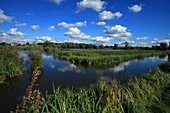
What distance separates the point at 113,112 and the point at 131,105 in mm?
613

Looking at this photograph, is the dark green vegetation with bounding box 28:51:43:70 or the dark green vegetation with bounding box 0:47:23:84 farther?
the dark green vegetation with bounding box 28:51:43:70

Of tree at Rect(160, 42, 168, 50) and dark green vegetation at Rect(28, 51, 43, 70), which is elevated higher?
tree at Rect(160, 42, 168, 50)

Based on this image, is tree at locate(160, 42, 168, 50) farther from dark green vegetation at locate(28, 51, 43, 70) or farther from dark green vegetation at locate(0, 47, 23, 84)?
dark green vegetation at locate(0, 47, 23, 84)

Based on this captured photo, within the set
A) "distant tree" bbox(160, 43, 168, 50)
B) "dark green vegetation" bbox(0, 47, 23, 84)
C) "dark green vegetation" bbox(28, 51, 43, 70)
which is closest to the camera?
"dark green vegetation" bbox(0, 47, 23, 84)

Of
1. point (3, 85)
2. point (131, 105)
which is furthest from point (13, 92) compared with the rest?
point (131, 105)

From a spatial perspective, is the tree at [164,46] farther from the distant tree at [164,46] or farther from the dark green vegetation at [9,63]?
the dark green vegetation at [9,63]

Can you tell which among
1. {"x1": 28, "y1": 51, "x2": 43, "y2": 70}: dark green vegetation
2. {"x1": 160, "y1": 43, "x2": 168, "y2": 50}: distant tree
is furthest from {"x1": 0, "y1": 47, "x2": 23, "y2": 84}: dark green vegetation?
{"x1": 160, "y1": 43, "x2": 168, "y2": 50}: distant tree

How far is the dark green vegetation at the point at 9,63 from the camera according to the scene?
12555mm

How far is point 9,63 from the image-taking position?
1283cm

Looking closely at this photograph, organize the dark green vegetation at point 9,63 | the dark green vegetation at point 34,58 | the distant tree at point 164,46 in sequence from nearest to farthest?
1. the dark green vegetation at point 9,63
2. the dark green vegetation at point 34,58
3. the distant tree at point 164,46

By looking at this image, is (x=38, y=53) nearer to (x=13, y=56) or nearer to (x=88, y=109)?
(x=13, y=56)

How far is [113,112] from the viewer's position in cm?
354

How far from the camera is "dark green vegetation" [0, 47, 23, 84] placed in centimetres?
1255

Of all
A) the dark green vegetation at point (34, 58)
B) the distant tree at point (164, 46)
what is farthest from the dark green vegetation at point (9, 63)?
the distant tree at point (164, 46)
